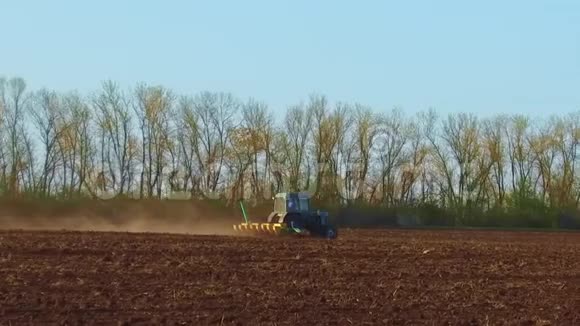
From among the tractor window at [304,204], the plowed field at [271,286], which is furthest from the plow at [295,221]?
the plowed field at [271,286]

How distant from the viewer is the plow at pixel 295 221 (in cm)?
3975

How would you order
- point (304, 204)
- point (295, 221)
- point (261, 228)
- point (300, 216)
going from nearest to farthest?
point (295, 221) → point (300, 216) → point (261, 228) → point (304, 204)

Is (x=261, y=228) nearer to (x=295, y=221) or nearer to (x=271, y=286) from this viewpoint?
(x=295, y=221)

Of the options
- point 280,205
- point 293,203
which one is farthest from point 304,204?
point 280,205

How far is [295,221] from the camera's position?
40312 millimetres

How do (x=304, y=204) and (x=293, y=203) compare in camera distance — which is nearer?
(x=293, y=203)

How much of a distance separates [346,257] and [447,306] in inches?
377

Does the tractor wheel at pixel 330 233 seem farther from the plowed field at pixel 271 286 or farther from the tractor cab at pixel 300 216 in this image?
the plowed field at pixel 271 286

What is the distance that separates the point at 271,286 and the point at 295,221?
22.0 meters

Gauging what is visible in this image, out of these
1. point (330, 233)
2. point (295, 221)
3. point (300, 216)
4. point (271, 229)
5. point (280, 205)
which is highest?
point (280, 205)

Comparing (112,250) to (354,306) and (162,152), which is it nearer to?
(354,306)

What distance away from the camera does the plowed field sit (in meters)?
14.9

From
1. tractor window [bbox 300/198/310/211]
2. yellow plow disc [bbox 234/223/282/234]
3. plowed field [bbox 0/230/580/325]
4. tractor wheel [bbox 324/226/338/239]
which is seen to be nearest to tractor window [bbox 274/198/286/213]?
tractor window [bbox 300/198/310/211]

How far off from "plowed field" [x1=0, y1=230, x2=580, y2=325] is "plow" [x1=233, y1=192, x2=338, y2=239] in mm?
11703
